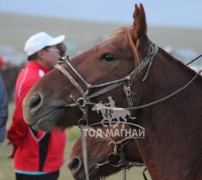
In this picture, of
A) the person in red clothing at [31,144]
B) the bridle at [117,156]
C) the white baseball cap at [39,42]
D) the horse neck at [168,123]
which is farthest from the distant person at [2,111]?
the horse neck at [168,123]

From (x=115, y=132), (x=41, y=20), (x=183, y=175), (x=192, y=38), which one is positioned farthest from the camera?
(x=41, y=20)

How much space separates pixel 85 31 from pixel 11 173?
70.0 meters

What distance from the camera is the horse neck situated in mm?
4418

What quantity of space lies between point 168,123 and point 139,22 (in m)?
0.78

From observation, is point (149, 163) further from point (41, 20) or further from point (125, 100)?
point (41, 20)

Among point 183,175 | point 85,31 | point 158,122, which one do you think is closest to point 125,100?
point 158,122

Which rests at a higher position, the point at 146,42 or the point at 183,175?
the point at 146,42

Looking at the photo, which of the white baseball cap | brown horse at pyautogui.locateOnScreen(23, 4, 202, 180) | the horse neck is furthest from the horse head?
the white baseball cap

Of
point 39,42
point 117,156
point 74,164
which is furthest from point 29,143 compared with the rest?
point 117,156

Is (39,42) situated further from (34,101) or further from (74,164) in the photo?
(34,101)

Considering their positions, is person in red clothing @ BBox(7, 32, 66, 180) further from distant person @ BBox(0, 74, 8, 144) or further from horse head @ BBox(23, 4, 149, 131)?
horse head @ BBox(23, 4, 149, 131)

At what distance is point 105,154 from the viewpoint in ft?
17.6

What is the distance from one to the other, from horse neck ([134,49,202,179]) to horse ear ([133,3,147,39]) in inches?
9.6

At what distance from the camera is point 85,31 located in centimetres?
7969
